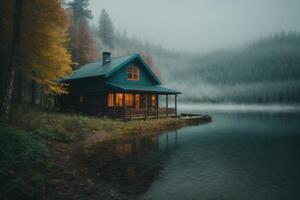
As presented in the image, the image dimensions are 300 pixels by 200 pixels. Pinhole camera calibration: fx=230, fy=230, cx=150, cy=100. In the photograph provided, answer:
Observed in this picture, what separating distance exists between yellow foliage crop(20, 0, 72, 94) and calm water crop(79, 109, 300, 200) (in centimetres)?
854

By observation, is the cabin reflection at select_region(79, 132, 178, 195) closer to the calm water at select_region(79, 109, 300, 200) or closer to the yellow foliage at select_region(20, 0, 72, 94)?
the calm water at select_region(79, 109, 300, 200)

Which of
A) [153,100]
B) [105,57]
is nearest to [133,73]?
[105,57]

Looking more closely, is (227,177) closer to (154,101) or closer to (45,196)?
(45,196)

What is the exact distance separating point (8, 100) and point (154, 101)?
905 inches

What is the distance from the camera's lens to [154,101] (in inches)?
1342

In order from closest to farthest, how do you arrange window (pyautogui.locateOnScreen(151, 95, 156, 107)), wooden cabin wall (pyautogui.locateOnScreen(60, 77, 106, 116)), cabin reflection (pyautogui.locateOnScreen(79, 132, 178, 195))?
1. cabin reflection (pyautogui.locateOnScreen(79, 132, 178, 195))
2. wooden cabin wall (pyautogui.locateOnScreen(60, 77, 106, 116))
3. window (pyautogui.locateOnScreen(151, 95, 156, 107))

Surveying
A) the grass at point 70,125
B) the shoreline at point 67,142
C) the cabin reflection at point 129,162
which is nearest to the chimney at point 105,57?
the grass at point 70,125

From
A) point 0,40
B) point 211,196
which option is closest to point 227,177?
point 211,196

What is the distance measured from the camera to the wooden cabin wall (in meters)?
28.2

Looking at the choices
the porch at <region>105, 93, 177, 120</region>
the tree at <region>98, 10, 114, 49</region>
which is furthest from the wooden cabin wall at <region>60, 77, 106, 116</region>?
the tree at <region>98, 10, 114, 49</region>

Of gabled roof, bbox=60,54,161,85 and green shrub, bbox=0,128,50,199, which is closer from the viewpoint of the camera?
green shrub, bbox=0,128,50,199

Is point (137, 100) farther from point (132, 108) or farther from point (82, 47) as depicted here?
point (82, 47)

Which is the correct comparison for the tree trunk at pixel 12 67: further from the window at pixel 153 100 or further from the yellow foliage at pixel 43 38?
the window at pixel 153 100

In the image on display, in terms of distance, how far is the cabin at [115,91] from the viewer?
2720 cm
